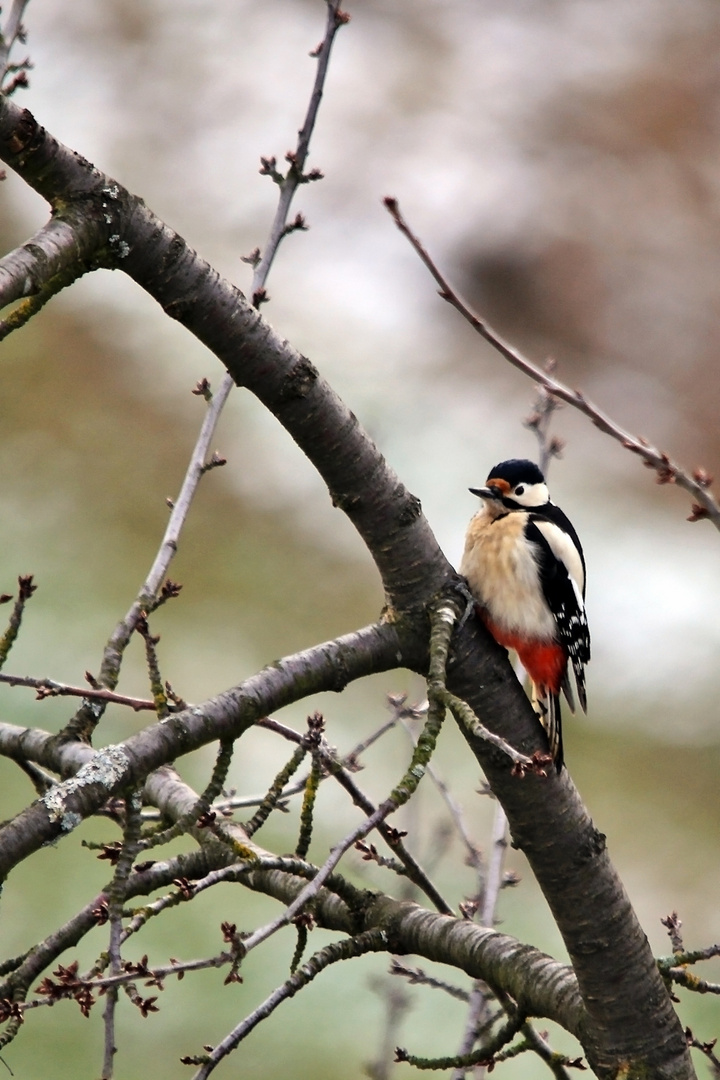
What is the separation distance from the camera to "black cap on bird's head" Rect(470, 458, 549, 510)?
10.5 ft

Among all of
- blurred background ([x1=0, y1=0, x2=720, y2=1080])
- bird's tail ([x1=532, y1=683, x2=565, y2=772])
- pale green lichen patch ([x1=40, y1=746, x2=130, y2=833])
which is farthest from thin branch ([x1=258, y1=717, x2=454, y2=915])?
blurred background ([x1=0, y1=0, x2=720, y2=1080])

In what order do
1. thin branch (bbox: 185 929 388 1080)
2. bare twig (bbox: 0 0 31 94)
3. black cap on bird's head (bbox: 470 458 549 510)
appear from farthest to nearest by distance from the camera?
1. black cap on bird's head (bbox: 470 458 549 510)
2. bare twig (bbox: 0 0 31 94)
3. thin branch (bbox: 185 929 388 1080)

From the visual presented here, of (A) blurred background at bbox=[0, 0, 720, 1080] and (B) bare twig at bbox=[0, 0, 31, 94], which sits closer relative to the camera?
(B) bare twig at bbox=[0, 0, 31, 94]

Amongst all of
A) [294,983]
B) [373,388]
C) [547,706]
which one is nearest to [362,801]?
[294,983]

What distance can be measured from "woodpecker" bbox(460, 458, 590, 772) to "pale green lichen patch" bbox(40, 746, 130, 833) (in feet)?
3.79

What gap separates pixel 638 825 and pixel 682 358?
418 centimetres

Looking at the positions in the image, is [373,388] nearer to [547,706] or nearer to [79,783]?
[547,706]

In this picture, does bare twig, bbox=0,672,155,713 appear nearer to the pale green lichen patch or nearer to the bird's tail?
the pale green lichen patch

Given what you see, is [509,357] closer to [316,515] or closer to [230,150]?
[316,515]

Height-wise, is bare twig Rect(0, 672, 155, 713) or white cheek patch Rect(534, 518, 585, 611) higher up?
white cheek patch Rect(534, 518, 585, 611)

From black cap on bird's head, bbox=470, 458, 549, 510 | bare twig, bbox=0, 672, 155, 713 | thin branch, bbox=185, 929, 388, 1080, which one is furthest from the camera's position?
black cap on bird's head, bbox=470, 458, 549, 510

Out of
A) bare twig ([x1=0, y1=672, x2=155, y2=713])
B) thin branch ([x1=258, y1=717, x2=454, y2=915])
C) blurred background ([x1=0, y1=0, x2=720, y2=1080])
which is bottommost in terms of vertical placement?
bare twig ([x1=0, y1=672, x2=155, y2=713])

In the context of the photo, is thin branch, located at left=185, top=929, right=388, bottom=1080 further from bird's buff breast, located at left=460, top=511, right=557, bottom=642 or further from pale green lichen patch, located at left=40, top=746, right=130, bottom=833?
bird's buff breast, located at left=460, top=511, right=557, bottom=642

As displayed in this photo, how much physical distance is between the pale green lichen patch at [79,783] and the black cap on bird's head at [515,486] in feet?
5.48
